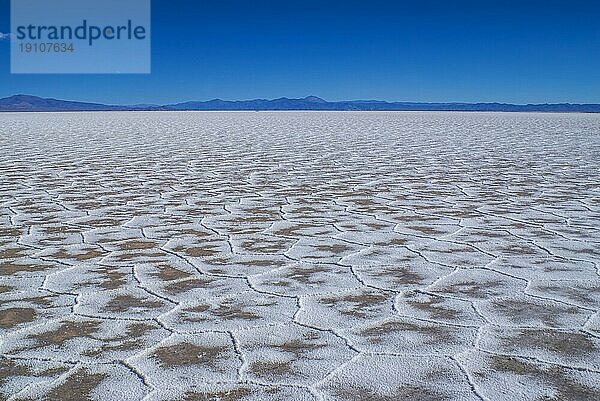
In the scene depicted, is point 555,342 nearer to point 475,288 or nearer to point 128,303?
point 475,288

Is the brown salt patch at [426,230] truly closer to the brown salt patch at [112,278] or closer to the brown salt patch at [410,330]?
the brown salt patch at [410,330]

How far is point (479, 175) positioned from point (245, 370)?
4.95m

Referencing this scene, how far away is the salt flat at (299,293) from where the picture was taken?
1.78 m

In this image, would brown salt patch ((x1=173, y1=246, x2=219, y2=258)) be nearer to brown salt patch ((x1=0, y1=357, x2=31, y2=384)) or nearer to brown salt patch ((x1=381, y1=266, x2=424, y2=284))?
brown salt patch ((x1=381, y1=266, x2=424, y2=284))

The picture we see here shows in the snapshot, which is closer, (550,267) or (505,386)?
(505,386)

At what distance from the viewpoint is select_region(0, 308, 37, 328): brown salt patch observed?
220 cm

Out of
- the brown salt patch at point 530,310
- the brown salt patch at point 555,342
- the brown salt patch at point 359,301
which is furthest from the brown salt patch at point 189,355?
the brown salt patch at point 530,310

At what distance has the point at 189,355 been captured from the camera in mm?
1937

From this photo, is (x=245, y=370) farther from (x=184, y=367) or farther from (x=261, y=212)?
(x=261, y=212)

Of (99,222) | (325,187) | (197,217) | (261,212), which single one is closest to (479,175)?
(325,187)

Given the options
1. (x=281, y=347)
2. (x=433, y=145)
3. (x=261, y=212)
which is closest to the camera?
(x=281, y=347)

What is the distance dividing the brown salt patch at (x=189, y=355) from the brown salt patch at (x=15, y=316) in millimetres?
551

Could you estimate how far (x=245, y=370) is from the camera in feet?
6.03

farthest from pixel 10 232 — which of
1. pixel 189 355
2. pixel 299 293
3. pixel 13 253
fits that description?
pixel 189 355
